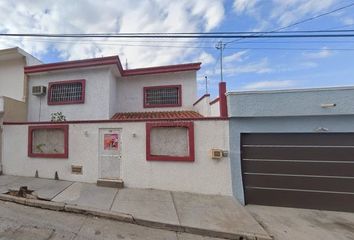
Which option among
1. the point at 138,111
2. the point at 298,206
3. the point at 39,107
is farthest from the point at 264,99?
the point at 39,107

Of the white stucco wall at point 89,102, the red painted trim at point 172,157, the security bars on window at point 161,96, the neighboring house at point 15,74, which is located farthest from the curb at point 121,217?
the security bars on window at point 161,96

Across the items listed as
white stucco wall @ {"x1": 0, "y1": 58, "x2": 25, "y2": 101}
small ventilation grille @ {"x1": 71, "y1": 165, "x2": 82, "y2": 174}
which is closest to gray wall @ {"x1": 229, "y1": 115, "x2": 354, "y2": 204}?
small ventilation grille @ {"x1": 71, "y1": 165, "x2": 82, "y2": 174}

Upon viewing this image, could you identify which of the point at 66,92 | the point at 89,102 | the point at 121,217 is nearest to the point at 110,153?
the point at 121,217

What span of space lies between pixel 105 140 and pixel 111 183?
1585 mm

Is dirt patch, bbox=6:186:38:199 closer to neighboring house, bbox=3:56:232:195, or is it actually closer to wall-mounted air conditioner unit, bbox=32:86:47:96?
neighboring house, bbox=3:56:232:195

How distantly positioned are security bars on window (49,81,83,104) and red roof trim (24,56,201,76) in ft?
2.67

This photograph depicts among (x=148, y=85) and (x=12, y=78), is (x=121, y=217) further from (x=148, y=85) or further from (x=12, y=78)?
(x=12, y=78)

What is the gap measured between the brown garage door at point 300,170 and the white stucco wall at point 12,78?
11429 mm

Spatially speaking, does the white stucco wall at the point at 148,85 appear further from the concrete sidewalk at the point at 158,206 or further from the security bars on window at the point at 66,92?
the concrete sidewalk at the point at 158,206

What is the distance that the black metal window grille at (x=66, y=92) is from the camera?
33.3 feet

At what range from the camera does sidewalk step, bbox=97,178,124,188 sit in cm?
745

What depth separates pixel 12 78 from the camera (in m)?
11.1

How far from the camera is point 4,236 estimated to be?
13.2 feet

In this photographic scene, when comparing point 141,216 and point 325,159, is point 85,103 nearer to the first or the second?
point 141,216
